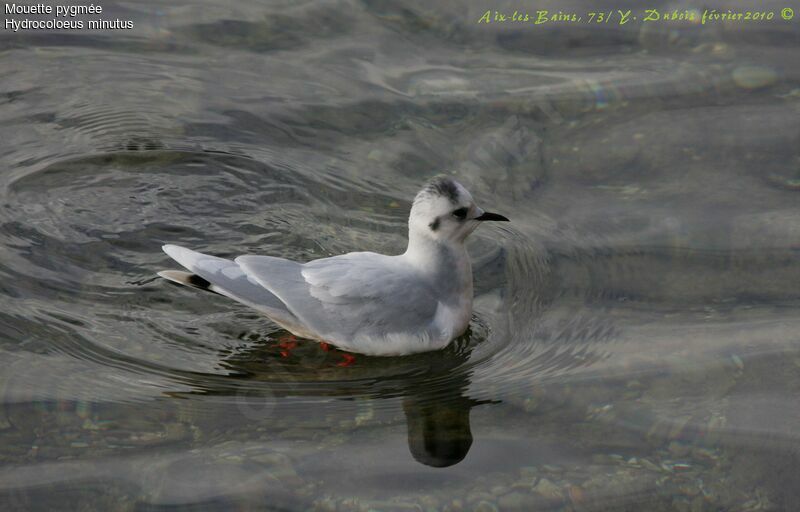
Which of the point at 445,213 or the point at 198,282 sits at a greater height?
the point at 445,213

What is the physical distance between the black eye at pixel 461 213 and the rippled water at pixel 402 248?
74 cm

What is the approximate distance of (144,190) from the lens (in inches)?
325

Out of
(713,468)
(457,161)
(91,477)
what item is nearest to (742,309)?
(713,468)

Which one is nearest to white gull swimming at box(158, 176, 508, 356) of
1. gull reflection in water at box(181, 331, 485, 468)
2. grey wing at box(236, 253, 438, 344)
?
grey wing at box(236, 253, 438, 344)

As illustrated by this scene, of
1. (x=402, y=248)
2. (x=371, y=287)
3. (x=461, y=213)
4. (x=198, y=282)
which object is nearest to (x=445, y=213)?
(x=461, y=213)

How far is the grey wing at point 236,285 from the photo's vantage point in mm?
6672

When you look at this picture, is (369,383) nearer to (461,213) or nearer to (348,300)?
(348,300)

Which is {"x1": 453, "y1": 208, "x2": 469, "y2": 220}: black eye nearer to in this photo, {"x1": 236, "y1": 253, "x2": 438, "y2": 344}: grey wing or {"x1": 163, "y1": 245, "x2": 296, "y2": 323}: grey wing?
{"x1": 236, "y1": 253, "x2": 438, "y2": 344}: grey wing

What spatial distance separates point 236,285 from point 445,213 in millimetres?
1330

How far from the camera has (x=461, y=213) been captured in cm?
682

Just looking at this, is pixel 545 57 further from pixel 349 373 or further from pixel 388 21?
pixel 349 373

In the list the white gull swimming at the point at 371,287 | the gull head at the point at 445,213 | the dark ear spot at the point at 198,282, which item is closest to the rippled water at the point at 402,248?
the white gull swimming at the point at 371,287

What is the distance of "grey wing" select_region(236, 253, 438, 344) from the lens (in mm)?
6672

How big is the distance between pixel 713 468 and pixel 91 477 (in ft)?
10.4
